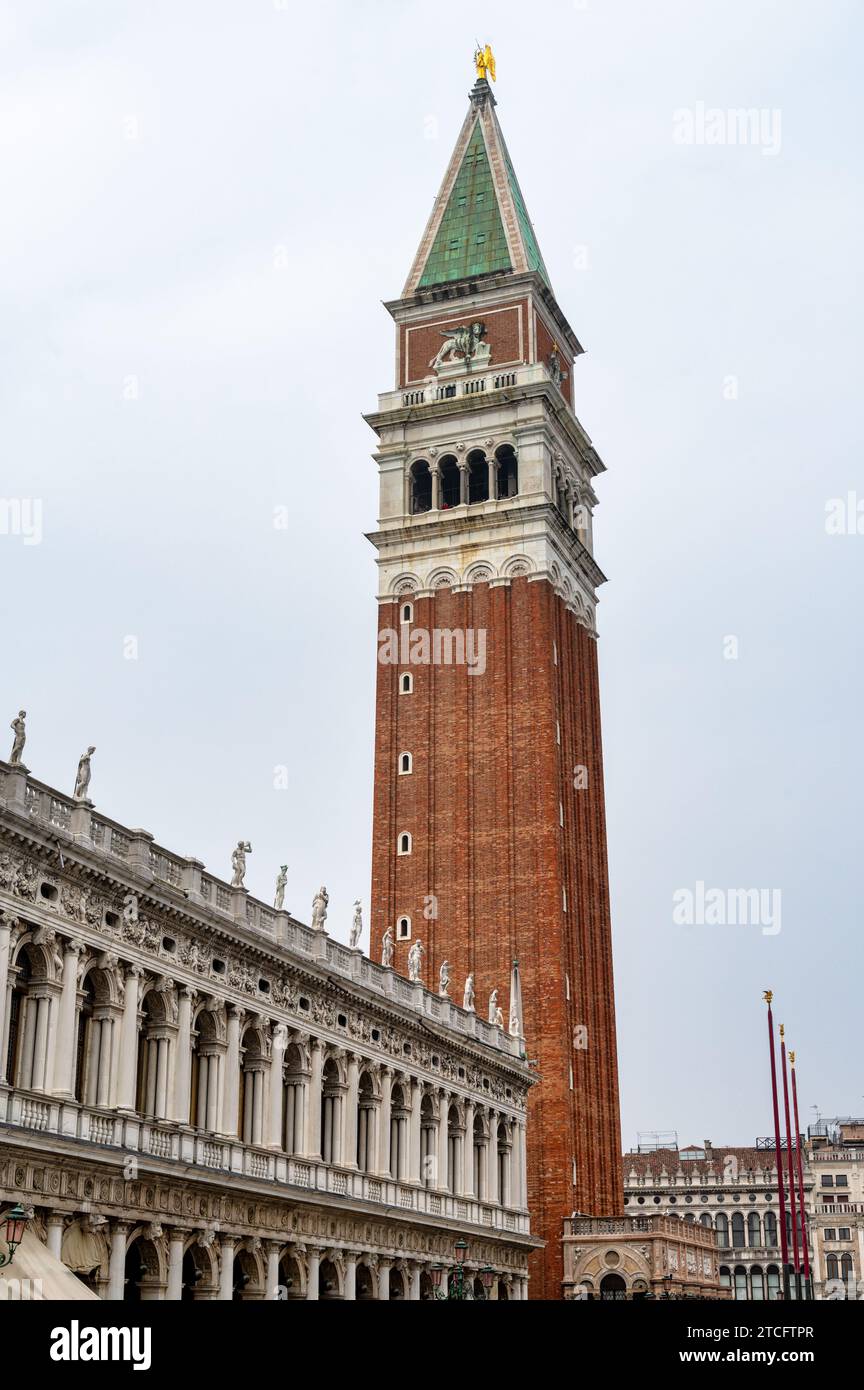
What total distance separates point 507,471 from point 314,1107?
41.0 meters

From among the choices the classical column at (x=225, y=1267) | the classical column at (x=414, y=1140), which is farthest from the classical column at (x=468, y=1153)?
the classical column at (x=225, y=1267)

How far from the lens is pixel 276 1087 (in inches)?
1705

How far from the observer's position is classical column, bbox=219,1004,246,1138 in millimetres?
40719

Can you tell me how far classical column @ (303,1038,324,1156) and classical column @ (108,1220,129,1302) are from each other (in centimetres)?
1026

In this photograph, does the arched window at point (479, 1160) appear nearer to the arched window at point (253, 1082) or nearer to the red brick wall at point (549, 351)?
the arched window at point (253, 1082)

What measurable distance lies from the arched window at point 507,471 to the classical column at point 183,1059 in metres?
43.5

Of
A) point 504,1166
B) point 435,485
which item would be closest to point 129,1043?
point 504,1166

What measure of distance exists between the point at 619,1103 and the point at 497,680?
20.2 metres

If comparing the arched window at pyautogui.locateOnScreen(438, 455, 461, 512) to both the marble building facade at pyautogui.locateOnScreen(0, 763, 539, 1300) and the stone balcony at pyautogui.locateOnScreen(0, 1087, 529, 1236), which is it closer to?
the marble building facade at pyautogui.locateOnScreen(0, 763, 539, 1300)

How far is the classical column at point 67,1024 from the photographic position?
34.1 m

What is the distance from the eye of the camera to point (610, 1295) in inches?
2574

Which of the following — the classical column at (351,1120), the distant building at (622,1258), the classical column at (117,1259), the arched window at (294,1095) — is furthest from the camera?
the distant building at (622,1258)

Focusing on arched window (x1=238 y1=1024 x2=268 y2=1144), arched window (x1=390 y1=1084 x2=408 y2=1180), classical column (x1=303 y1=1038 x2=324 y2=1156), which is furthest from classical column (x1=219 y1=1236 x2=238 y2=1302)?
arched window (x1=390 y1=1084 x2=408 y2=1180)
